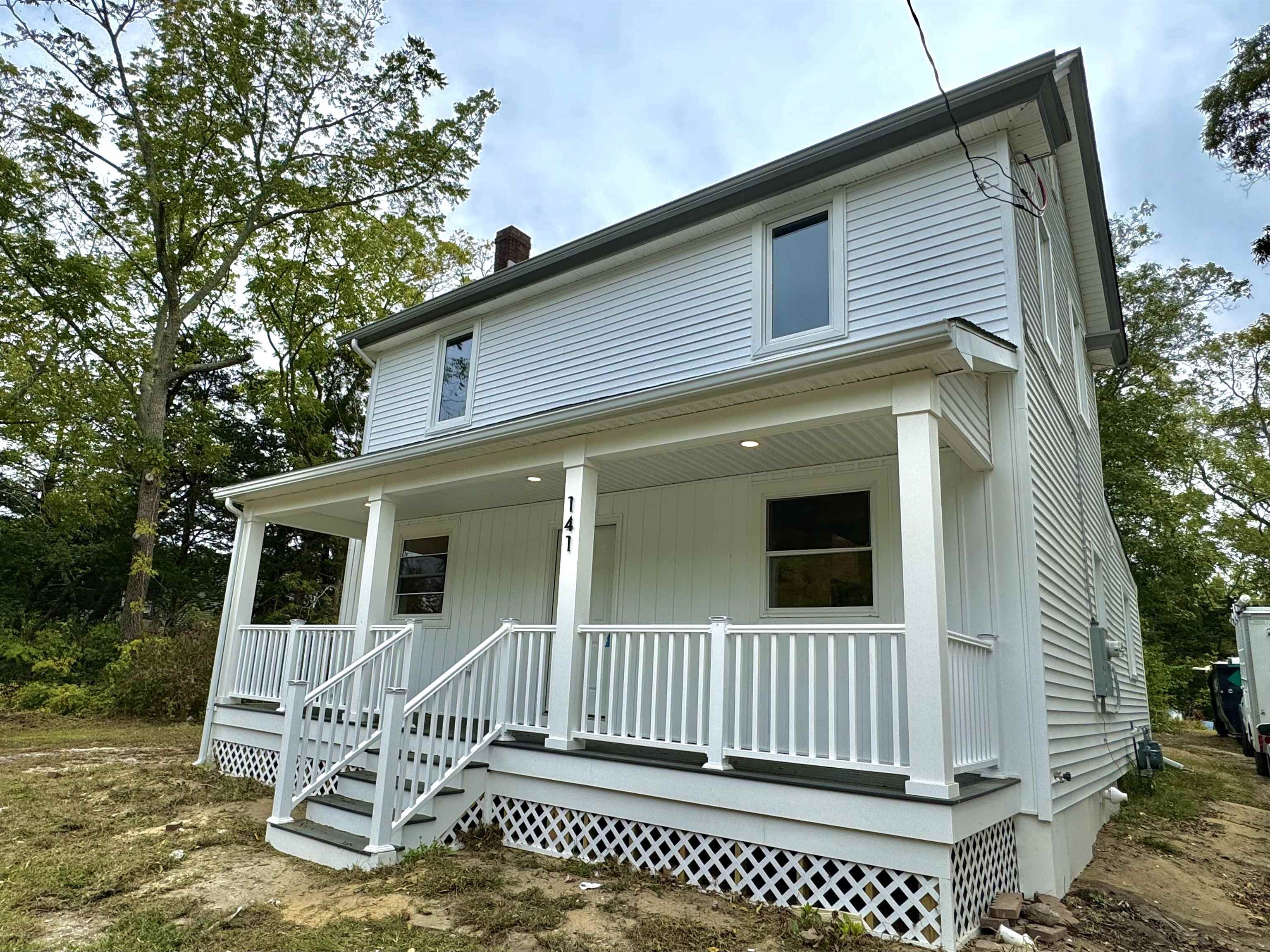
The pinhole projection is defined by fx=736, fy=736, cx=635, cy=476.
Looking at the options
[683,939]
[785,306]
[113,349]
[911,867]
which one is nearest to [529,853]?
[683,939]

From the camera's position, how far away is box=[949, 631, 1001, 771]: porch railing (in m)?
4.50

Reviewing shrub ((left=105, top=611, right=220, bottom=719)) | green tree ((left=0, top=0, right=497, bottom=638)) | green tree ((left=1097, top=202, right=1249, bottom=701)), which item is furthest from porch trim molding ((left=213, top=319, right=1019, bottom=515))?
green tree ((left=1097, top=202, right=1249, bottom=701))

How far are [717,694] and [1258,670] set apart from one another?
1283cm

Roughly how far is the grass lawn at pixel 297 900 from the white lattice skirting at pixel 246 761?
1433mm

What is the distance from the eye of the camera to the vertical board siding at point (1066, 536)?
5.84 metres

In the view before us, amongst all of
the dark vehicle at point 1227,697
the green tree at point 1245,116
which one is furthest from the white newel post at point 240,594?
the dark vehicle at point 1227,697

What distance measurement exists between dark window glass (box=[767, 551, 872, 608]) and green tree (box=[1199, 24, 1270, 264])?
4.94 meters

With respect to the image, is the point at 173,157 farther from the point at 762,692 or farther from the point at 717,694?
the point at 717,694

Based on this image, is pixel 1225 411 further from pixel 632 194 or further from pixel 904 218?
pixel 632 194

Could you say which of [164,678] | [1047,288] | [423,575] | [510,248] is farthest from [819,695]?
[164,678]

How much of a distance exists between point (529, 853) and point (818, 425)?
3.76 m

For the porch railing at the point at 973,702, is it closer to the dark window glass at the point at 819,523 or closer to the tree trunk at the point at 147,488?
the dark window glass at the point at 819,523

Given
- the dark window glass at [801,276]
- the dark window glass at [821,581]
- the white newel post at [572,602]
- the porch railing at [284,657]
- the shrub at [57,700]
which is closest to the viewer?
the white newel post at [572,602]

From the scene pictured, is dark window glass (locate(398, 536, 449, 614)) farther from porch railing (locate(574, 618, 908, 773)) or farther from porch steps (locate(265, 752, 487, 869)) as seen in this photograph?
porch steps (locate(265, 752, 487, 869))
